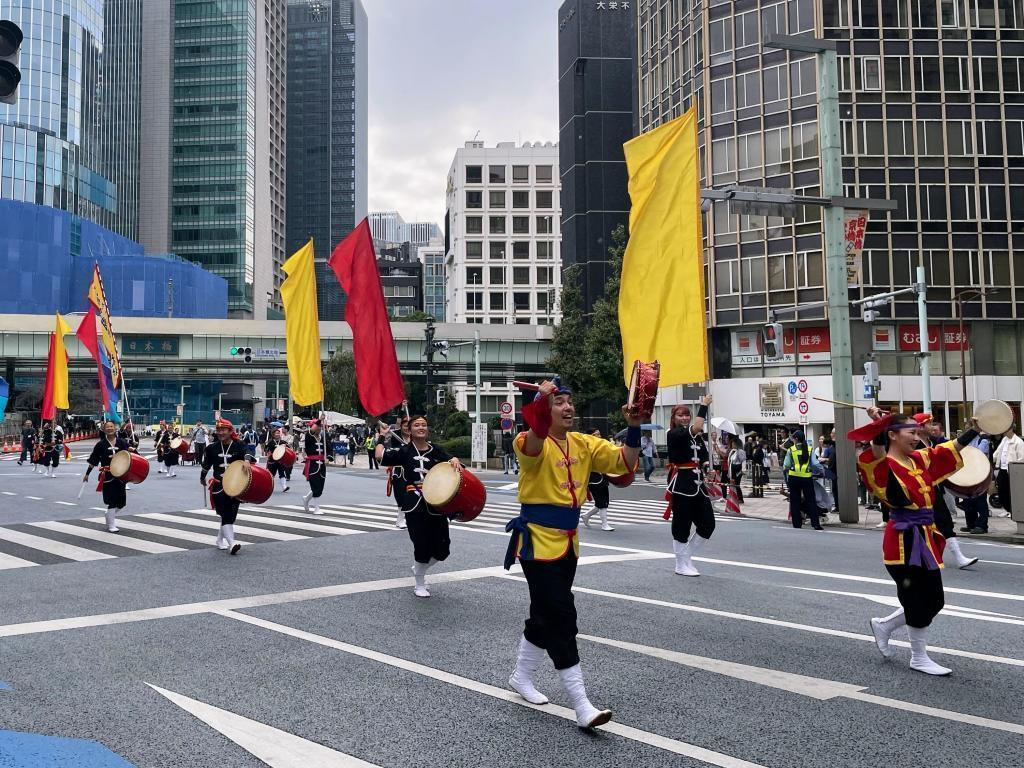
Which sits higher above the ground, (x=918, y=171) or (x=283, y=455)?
(x=918, y=171)

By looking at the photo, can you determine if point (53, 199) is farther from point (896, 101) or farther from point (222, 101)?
point (896, 101)

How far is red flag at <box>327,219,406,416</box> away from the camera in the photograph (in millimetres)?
11125

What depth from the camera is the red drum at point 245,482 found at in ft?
38.0

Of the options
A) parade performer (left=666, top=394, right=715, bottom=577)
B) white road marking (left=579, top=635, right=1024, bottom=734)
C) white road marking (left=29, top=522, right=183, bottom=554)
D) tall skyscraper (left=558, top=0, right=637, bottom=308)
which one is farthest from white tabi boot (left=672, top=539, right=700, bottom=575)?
tall skyscraper (left=558, top=0, right=637, bottom=308)

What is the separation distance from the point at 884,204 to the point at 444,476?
13.1 metres

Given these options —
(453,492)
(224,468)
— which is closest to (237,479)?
(224,468)

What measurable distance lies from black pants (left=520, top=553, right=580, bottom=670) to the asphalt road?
0.41 meters

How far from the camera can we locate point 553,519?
5.39 metres

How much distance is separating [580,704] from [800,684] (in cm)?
169

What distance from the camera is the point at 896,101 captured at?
40.2 metres

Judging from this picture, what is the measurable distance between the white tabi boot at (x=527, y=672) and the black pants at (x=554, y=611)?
0.30 ft

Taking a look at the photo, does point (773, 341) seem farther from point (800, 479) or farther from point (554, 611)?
point (554, 611)

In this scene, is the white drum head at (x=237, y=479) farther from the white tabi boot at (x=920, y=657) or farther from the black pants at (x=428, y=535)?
the white tabi boot at (x=920, y=657)

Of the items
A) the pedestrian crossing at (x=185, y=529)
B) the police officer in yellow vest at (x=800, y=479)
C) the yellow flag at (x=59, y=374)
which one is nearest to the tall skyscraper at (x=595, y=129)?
the yellow flag at (x=59, y=374)
